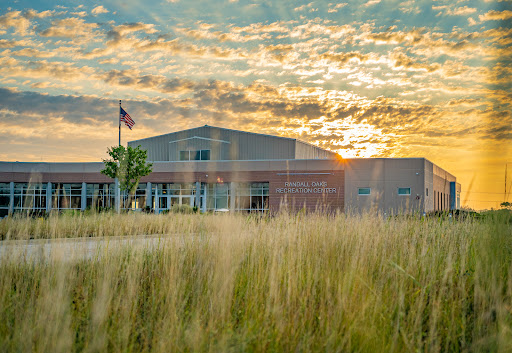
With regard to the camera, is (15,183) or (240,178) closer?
(240,178)

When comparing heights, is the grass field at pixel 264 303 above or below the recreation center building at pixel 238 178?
below

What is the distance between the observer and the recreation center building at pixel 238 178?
38.5m

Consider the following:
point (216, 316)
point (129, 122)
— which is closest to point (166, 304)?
point (216, 316)

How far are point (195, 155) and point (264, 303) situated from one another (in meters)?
43.9

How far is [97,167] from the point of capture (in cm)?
4762

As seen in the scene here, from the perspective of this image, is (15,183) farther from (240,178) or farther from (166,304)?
(166,304)

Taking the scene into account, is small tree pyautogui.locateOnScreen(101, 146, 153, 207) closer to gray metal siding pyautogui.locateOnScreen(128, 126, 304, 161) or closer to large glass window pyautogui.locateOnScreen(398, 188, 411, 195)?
gray metal siding pyautogui.locateOnScreen(128, 126, 304, 161)

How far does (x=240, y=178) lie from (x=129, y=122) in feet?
41.8

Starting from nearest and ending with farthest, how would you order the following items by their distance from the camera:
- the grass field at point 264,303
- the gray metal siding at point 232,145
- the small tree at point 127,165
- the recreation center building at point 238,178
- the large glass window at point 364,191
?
1. the grass field at point 264,303
2. the small tree at point 127,165
3. the recreation center building at point 238,178
4. the large glass window at point 364,191
5. the gray metal siding at point 232,145

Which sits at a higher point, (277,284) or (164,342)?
(277,284)

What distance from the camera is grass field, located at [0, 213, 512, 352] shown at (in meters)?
4.23

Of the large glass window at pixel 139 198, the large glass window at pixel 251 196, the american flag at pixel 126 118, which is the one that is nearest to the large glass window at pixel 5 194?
the large glass window at pixel 139 198

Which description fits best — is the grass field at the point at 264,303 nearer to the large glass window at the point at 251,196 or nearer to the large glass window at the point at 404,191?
the large glass window at the point at 404,191

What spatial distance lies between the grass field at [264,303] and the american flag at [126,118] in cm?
3066
